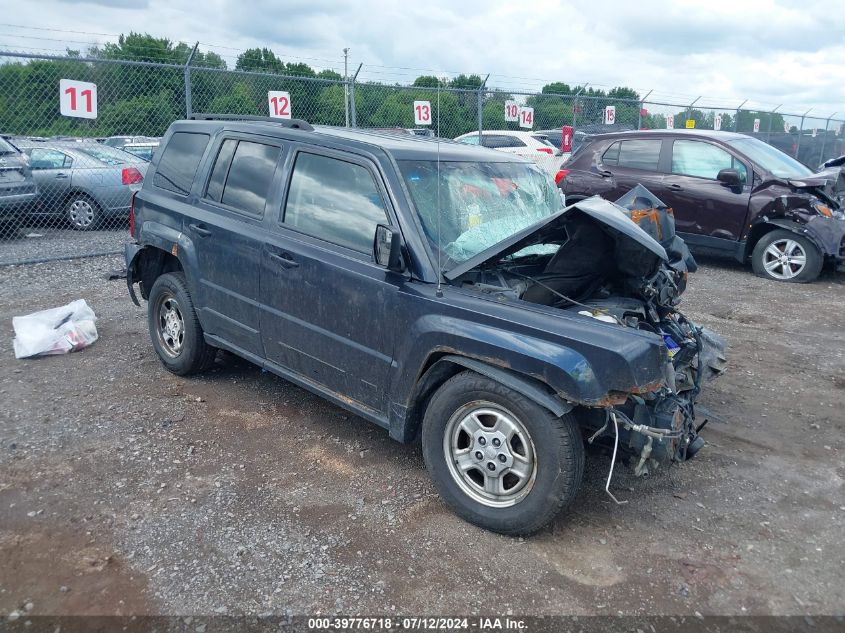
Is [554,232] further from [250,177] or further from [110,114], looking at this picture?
[110,114]

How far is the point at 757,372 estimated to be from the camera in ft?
18.2

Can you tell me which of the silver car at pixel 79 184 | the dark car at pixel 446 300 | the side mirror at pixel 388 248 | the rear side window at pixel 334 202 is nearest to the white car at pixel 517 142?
the silver car at pixel 79 184

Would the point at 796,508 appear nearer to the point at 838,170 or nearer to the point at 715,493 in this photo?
the point at 715,493

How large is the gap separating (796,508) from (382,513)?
2.22 m

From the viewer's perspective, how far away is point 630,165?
960cm

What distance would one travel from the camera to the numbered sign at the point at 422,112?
481 inches

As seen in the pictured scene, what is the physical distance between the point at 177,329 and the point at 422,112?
8.35m

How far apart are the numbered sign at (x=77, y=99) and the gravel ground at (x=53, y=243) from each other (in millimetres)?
1895

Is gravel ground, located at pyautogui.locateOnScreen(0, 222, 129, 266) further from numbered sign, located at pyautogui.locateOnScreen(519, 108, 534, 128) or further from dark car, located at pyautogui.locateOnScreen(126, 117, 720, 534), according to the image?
numbered sign, located at pyautogui.locateOnScreen(519, 108, 534, 128)

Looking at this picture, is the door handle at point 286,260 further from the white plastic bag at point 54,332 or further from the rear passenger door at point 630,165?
the rear passenger door at point 630,165

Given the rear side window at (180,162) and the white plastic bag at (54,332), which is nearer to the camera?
the rear side window at (180,162)

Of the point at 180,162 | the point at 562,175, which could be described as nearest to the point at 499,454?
Result: the point at 180,162

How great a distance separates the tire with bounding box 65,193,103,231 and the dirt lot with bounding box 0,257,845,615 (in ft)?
22.1

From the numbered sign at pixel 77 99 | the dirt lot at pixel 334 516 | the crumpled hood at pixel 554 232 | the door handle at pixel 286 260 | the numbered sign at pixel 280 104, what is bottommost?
the dirt lot at pixel 334 516
